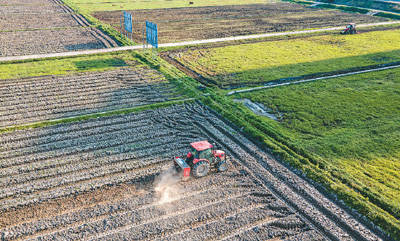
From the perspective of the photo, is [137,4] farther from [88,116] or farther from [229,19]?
[88,116]

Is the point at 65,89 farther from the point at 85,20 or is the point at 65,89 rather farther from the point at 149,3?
the point at 149,3


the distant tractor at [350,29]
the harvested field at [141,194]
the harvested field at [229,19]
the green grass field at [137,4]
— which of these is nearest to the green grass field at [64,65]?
the harvested field at [229,19]

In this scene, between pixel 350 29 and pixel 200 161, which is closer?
pixel 200 161

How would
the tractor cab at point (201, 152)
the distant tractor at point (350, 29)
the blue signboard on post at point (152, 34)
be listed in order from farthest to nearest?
the distant tractor at point (350, 29), the blue signboard on post at point (152, 34), the tractor cab at point (201, 152)

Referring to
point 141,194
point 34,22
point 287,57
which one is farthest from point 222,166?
point 34,22

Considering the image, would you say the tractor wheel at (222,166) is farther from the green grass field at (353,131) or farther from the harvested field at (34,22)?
the harvested field at (34,22)

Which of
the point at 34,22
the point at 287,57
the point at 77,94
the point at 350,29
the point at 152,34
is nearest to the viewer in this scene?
the point at 77,94
